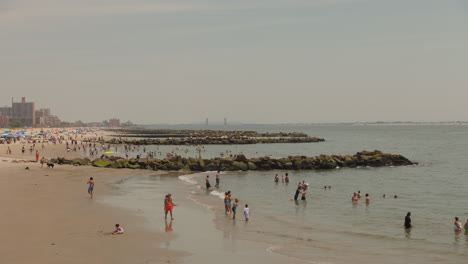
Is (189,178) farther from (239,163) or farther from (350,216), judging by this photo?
(350,216)

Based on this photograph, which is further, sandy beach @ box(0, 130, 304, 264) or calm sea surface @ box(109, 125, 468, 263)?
calm sea surface @ box(109, 125, 468, 263)

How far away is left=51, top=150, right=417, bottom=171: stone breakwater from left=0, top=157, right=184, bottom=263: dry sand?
15960 millimetres

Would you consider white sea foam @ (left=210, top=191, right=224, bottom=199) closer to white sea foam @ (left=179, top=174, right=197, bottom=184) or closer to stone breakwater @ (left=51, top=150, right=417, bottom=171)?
white sea foam @ (left=179, top=174, right=197, bottom=184)

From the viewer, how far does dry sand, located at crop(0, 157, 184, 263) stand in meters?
14.0

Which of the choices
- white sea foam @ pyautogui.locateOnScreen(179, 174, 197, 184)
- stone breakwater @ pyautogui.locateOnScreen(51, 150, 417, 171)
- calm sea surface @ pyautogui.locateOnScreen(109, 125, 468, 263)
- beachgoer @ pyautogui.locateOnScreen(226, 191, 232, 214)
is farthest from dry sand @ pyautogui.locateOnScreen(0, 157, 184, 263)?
stone breakwater @ pyautogui.locateOnScreen(51, 150, 417, 171)

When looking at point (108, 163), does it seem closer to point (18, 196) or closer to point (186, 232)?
point (18, 196)

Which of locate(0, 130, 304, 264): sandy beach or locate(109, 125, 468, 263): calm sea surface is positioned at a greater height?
locate(0, 130, 304, 264): sandy beach

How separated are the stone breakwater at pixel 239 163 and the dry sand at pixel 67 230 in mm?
15960

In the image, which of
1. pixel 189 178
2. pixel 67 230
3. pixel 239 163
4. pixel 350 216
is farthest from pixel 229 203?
pixel 239 163

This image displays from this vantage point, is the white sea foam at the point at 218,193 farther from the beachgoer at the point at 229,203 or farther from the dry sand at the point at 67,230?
the beachgoer at the point at 229,203

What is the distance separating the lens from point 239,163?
49.2m

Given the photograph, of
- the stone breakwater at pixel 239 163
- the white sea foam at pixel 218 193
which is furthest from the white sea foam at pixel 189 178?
the white sea foam at pixel 218 193

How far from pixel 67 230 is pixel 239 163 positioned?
32.5 meters

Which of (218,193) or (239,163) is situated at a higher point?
(239,163)
